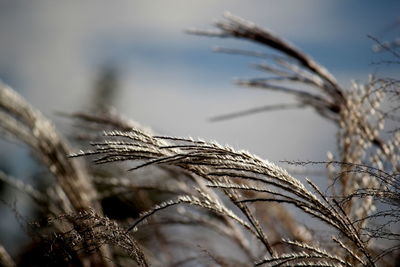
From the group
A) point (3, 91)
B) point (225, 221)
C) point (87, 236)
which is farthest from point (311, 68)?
point (3, 91)

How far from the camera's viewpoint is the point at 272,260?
1.01 m

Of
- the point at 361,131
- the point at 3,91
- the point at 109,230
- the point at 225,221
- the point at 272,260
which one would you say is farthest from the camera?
the point at 3,91

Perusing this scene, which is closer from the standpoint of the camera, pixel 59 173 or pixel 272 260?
pixel 272 260

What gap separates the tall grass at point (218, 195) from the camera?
1106 millimetres

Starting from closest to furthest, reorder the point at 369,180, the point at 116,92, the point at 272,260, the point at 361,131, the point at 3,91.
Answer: the point at 272,260
the point at 369,180
the point at 361,131
the point at 3,91
the point at 116,92

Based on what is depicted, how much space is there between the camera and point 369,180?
171 centimetres

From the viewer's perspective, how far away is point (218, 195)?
153 cm

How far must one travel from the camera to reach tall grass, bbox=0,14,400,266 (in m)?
1.11

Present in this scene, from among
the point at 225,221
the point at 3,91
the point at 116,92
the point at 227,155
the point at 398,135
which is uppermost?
the point at 116,92

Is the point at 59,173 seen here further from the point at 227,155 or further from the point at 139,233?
the point at 227,155

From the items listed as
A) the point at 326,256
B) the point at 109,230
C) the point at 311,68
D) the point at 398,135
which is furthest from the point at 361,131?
the point at 109,230

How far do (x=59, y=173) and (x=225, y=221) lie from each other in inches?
37.3

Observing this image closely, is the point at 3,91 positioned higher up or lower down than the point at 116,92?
lower down

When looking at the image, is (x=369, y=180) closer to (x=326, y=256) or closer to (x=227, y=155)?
(x=326, y=256)
